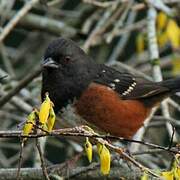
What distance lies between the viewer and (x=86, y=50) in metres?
4.52

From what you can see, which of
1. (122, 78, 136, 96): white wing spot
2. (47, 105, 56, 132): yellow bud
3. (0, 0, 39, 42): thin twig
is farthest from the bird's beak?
(47, 105, 56, 132): yellow bud

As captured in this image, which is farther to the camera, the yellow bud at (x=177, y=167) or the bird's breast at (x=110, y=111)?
the bird's breast at (x=110, y=111)

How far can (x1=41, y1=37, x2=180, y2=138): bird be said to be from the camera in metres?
3.62

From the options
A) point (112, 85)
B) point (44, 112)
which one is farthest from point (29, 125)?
point (112, 85)

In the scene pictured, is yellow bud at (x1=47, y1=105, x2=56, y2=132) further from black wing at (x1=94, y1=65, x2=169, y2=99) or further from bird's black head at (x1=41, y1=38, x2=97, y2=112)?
black wing at (x1=94, y1=65, x2=169, y2=99)

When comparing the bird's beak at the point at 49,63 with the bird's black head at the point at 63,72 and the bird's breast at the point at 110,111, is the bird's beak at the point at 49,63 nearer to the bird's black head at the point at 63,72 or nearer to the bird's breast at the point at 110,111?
the bird's black head at the point at 63,72

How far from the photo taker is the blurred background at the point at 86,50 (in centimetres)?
405

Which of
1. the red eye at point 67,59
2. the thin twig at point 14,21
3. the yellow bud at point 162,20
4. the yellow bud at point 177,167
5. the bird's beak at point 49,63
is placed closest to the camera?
the yellow bud at point 177,167

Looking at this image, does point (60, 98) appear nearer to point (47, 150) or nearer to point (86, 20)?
point (86, 20)

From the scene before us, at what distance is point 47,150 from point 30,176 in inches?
118

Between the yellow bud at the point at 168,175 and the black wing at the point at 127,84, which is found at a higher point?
the black wing at the point at 127,84

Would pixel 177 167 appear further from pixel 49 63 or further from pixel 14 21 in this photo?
pixel 14 21

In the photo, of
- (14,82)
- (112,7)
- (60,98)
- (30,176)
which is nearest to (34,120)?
(30,176)

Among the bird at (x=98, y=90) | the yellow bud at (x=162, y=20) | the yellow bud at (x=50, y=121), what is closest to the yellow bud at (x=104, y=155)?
the yellow bud at (x=50, y=121)
